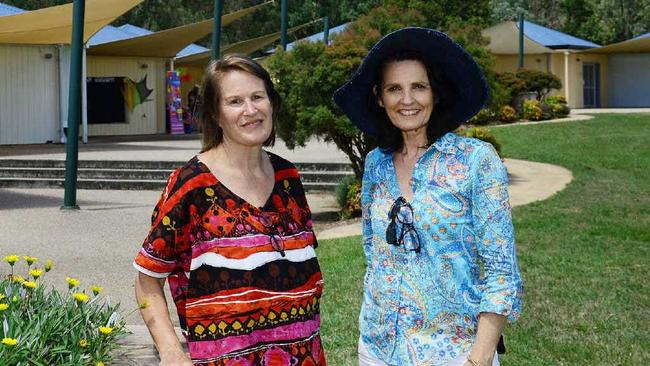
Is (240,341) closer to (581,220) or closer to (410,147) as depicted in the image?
(410,147)

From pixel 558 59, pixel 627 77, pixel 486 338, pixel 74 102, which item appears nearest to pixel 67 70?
pixel 74 102

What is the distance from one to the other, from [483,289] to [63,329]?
2.04 metres

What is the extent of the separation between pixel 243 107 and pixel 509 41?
3842 centimetres

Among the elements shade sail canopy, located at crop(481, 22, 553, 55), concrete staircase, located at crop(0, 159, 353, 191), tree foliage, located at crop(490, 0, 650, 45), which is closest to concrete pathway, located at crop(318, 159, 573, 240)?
concrete staircase, located at crop(0, 159, 353, 191)

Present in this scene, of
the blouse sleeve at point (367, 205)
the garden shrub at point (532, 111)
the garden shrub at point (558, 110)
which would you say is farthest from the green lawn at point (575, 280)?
the garden shrub at point (558, 110)

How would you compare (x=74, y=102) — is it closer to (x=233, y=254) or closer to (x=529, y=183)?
(x=529, y=183)

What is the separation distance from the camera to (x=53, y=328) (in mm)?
4047

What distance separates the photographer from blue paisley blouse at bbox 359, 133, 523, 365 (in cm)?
262

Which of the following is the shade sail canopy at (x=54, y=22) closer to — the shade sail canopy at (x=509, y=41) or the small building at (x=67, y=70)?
the small building at (x=67, y=70)

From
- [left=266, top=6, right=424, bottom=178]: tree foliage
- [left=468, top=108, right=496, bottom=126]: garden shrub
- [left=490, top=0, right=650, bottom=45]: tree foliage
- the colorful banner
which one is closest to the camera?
[left=266, top=6, right=424, bottom=178]: tree foliage

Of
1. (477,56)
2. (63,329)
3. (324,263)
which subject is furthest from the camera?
(477,56)

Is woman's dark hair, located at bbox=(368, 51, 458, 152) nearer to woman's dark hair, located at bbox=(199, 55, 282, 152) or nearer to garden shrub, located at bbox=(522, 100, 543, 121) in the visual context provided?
woman's dark hair, located at bbox=(199, 55, 282, 152)

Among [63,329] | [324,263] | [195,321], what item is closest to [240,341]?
[195,321]

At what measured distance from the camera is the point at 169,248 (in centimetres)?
275
